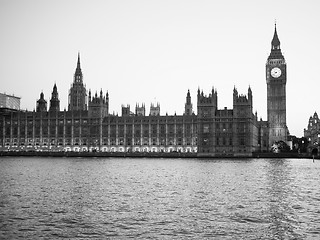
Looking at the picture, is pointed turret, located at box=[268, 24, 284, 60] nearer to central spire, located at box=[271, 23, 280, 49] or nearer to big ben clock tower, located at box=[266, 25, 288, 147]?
central spire, located at box=[271, 23, 280, 49]

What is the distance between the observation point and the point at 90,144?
15675 cm

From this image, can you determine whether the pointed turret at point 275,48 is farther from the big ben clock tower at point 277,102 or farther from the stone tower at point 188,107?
the stone tower at point 188,107

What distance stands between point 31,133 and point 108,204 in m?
135

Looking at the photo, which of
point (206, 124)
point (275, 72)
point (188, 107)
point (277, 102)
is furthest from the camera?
point (188, 107)

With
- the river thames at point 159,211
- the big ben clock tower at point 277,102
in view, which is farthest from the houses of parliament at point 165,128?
the river thames at point 159,211

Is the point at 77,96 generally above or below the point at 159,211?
above

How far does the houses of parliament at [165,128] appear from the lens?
14150cm

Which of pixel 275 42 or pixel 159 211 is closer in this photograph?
pixel 159 211

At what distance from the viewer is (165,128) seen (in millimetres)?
149625

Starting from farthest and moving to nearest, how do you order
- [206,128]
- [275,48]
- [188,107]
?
[275,48] < [188,107] < [206,128]

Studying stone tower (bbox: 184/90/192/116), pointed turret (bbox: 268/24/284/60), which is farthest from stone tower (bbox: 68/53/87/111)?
pointed turret (bbox: 268/24/284/60)

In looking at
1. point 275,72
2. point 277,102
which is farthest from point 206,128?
point 275,72

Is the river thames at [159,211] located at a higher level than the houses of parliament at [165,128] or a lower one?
lower

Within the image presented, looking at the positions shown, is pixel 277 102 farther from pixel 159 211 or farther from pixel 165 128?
pixel 159 211
